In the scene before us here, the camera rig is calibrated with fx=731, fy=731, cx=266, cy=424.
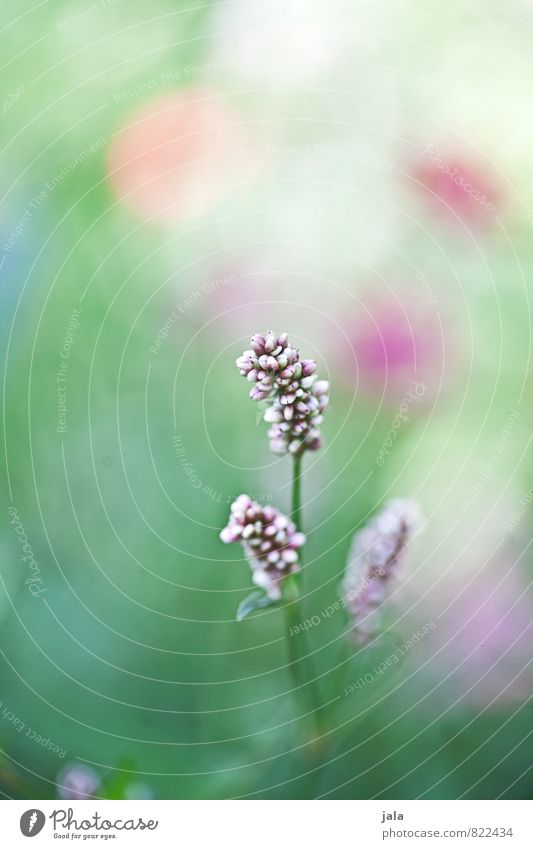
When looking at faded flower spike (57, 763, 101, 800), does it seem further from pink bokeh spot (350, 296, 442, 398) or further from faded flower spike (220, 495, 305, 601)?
pink bokeh spot (350, 296, 442, 398)

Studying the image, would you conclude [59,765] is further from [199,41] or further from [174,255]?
[199,41]

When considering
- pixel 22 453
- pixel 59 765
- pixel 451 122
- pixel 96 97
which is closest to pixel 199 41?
pixel 96 97

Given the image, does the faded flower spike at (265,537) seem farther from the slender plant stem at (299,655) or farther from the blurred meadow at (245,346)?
the blurred meadow at (245,346)

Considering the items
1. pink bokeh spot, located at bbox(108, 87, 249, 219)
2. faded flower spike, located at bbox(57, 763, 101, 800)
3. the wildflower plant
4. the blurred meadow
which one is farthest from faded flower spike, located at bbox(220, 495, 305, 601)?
pink bokeh spot, located at bbox(108, 87, 249, 219)

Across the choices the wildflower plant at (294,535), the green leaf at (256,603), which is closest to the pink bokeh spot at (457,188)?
the wildflower plant at (294,535)

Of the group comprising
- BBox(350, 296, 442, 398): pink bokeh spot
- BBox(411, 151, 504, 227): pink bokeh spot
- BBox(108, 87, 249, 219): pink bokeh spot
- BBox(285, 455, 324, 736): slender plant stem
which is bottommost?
BBox(285, 455, 324, 736): slender plant stem

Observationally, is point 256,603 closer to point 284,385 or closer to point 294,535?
point 294,535
